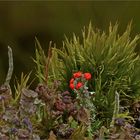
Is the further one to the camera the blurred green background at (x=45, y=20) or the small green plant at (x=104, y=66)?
the blurred green background at (x=45, y=20)

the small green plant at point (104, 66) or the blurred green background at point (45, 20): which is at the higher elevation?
the blurred green background at point (45, 20)

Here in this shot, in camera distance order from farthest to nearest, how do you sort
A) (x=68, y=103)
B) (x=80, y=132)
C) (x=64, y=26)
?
(x=64, y=26), (x=68, y=103), (x=80, y=132)

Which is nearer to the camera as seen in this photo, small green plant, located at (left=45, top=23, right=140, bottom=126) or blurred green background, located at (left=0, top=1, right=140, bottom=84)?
small green plant, located at (left=45, top=23, right=140, bottom=126)

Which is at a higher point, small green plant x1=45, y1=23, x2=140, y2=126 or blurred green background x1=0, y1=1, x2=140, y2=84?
blurred green background x1=0, y1=1, x2=140, y2=84

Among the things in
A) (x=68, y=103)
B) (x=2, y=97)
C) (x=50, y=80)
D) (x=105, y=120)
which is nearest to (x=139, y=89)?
(x=105, y=120)

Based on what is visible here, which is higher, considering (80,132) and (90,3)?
(90,3)

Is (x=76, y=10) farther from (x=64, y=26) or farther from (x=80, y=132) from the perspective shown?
(x=80, y=132)

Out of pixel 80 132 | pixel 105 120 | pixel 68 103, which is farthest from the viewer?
pixel 105 120

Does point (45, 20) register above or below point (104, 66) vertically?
above
